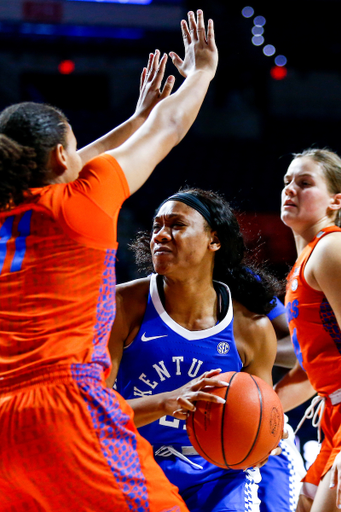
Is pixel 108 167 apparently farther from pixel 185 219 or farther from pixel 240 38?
pixel 240 38

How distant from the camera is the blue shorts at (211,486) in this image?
8.79ft

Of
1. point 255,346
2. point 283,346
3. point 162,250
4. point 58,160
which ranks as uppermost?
point 58,160

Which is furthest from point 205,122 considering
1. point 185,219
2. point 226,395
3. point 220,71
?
point 226,395

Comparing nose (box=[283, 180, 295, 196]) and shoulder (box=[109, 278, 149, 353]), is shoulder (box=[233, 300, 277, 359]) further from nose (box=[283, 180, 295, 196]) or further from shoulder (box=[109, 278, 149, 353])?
nose (box=[283, 180, 295, 196])

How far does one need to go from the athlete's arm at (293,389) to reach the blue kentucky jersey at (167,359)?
0.64 meters

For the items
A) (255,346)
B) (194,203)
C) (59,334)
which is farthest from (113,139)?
(255,346)

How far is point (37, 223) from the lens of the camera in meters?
1.75

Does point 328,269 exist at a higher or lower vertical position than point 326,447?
higher

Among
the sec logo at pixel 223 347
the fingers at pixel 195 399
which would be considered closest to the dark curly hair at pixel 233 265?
the sec logo at pixel 223 347

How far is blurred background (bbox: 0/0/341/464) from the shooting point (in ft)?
39.2

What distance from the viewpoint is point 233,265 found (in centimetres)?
328

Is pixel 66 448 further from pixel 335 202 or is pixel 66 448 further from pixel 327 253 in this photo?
pixel 335 202

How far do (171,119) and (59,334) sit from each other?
895 millimetres

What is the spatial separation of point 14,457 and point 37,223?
0.72 m
